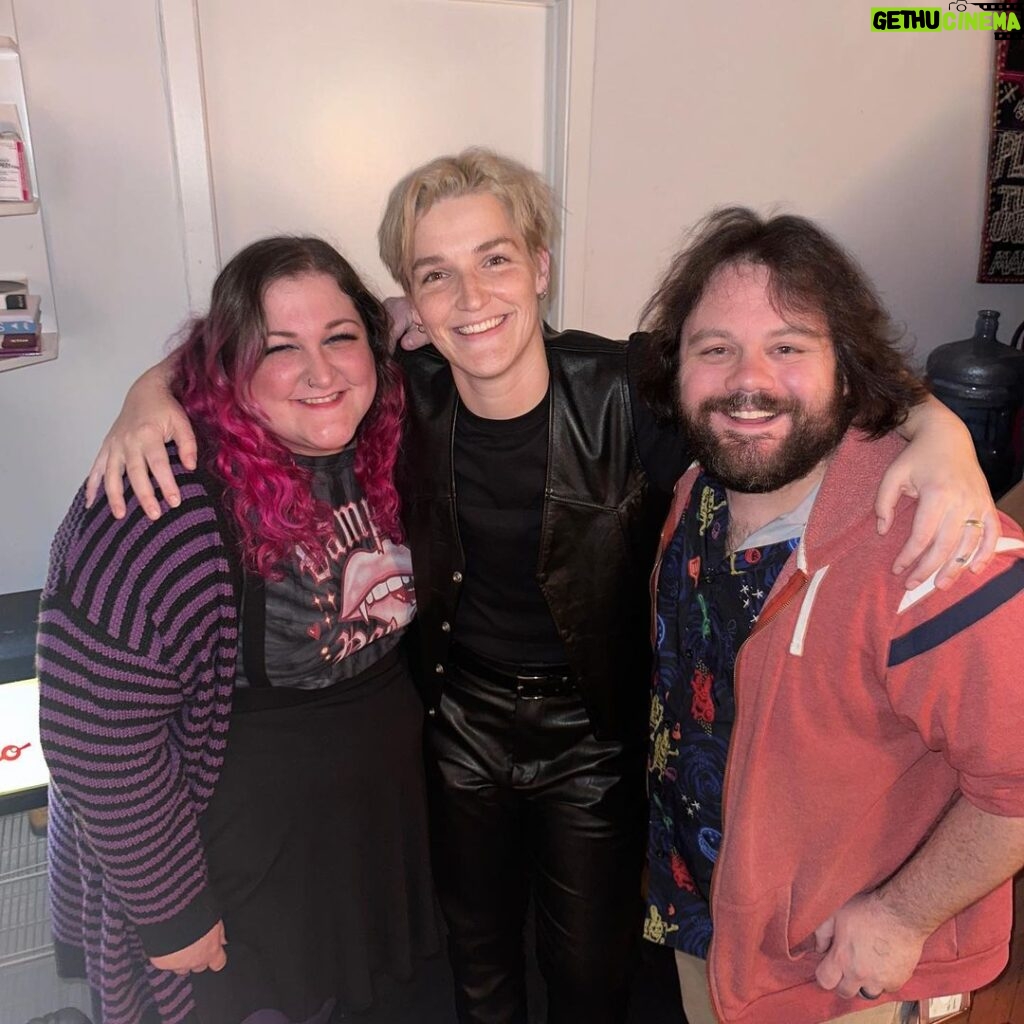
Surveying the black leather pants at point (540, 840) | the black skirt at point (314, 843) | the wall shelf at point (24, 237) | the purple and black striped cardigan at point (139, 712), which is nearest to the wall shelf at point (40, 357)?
the wall shelf at point (24, 237)

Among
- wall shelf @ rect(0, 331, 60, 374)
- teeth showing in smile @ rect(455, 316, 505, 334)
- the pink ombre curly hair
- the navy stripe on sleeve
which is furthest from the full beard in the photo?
wall shelf @ rect(0, 331, 60, 374)

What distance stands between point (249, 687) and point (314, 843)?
324mm

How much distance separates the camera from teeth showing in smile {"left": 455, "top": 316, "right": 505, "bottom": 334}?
1482 millimetres

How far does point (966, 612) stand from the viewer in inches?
39.7

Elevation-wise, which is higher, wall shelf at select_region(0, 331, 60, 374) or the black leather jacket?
wall shelf at select_region(0, 331, 60, 374)

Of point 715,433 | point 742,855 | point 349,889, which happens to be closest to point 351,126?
point 715,433

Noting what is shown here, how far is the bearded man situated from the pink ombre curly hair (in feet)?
2.02

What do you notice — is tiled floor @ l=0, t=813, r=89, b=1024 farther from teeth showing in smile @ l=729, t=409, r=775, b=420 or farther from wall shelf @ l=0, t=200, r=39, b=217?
teeth showing in smile @ l=729, t=409, r=775, b=420

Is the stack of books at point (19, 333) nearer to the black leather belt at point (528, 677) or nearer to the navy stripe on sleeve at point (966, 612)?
the black leather belt at point (528, 677)

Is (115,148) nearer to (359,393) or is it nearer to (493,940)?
(359,393)

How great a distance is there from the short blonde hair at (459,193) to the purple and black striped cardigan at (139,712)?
A: 0.60m

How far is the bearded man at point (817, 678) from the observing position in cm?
105

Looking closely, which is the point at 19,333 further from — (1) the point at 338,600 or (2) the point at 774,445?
(2) the point at 774,445

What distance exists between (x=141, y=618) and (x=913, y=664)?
3.32 ft
